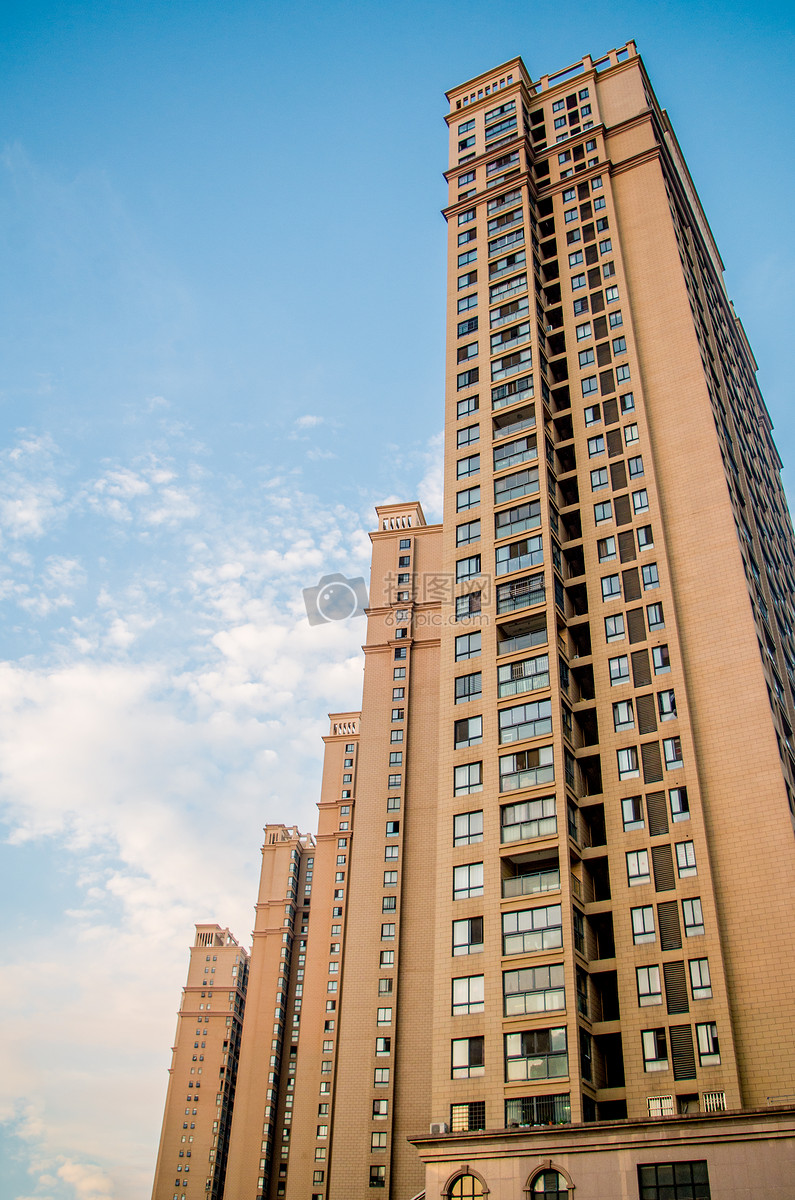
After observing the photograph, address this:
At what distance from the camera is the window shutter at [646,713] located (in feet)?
134

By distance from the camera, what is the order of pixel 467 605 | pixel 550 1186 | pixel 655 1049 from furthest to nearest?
pixel 467 605, pixel 655 1049, pixel 550 1186

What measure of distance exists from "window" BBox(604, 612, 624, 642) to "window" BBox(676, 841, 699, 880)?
10000mm

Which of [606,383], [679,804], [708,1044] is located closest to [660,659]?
[679,804]

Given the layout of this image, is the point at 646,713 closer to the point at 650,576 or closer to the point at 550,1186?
the point at 650,576

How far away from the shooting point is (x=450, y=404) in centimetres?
5531

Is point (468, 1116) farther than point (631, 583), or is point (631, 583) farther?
point (631, 583)

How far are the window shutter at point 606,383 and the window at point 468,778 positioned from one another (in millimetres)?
21347

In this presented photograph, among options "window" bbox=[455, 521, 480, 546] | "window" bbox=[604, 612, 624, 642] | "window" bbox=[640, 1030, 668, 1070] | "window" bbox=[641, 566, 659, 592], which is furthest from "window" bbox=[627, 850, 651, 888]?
"window" bbox=[455, 521, 480, 546]

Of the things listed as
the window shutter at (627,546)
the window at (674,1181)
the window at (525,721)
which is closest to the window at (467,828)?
the window at (525,721)

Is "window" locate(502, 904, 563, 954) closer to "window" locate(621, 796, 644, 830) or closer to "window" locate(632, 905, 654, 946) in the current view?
"window" locate(632, 905, 654, 946)

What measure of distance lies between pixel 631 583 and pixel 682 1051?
65.2ft

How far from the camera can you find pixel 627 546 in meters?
46.0

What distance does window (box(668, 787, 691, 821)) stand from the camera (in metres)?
38.0

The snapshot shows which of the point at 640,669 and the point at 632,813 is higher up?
the point at 640,669
